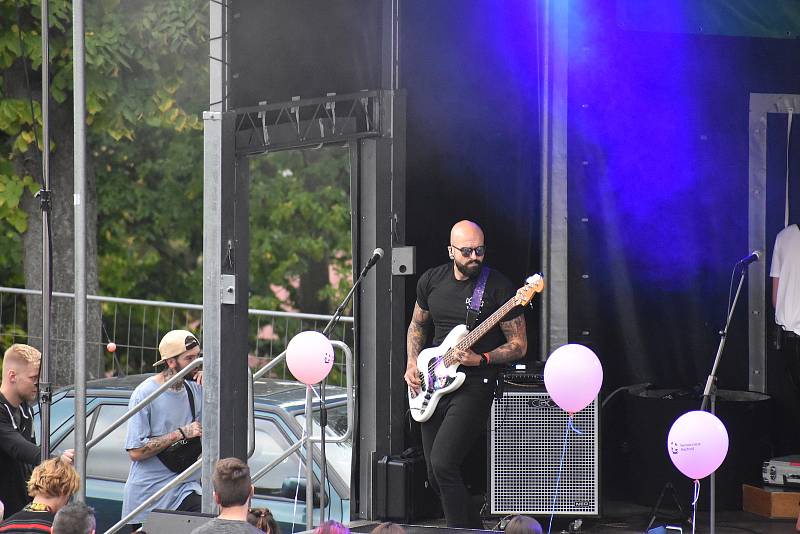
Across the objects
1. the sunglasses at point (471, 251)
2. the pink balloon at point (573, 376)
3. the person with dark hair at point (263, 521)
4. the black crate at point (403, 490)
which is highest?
the sunglasses at point (471, 251)

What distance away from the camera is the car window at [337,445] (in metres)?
7.66

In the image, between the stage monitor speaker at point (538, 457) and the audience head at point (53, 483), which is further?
the stage monitor speaker at point (538, 457)

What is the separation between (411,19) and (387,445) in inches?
108

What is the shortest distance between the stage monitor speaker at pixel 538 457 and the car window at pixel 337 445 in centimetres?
113

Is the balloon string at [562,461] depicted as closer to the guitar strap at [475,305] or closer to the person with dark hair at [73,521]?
the guitar strap at [475,305]

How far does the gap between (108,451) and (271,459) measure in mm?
1424

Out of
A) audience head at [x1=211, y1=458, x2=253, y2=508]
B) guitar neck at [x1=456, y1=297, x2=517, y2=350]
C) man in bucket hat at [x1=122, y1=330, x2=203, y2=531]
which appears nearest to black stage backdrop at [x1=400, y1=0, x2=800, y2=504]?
guitar neck at [x1=456, y1=297, x2=517, y2=350]

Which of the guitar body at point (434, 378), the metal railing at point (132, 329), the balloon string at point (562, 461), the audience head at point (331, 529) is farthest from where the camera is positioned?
the metal railing at point (132, 329)

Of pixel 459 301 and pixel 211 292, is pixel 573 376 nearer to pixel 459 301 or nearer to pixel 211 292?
pixel 459 301

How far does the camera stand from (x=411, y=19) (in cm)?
750

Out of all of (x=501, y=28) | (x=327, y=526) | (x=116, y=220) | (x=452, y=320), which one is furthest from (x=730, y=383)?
(x=116, y=220)

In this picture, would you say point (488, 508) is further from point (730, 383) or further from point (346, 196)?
point (346, 196)

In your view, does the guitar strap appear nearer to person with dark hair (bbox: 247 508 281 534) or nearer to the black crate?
the black crate

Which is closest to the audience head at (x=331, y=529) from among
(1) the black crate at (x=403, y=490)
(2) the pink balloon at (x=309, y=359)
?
(2) the pink balloon at (x=309, y=359)
